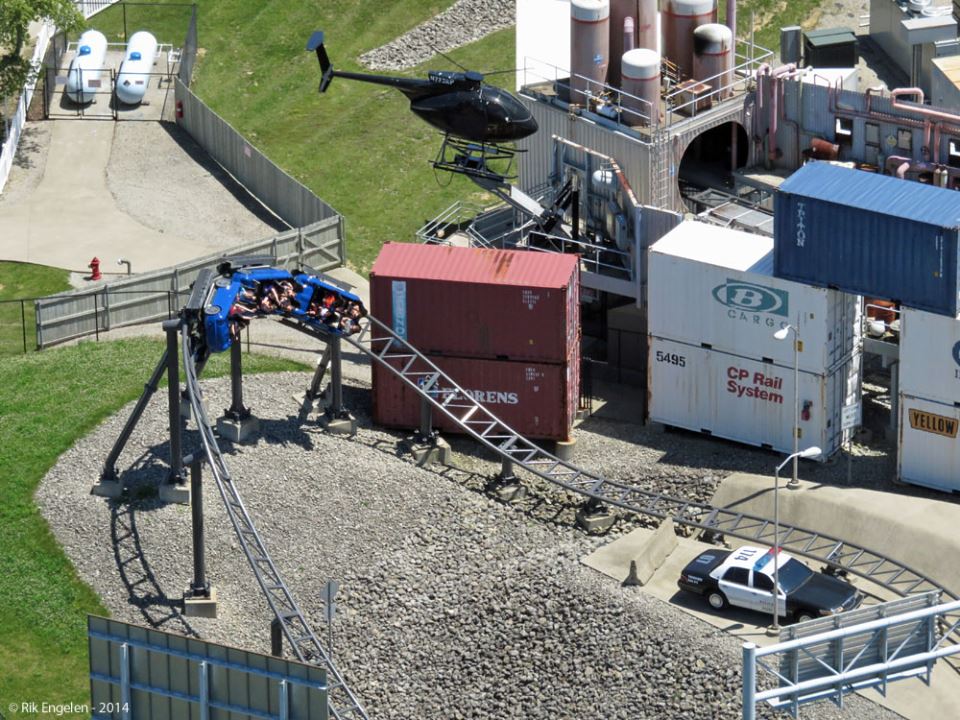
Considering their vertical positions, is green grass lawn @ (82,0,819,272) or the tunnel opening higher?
the tunnel opening

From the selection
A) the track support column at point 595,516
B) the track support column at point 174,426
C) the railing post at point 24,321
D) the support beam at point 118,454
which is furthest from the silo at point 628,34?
the railing post at point 24,321

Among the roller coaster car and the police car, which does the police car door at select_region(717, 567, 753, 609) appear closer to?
the police car

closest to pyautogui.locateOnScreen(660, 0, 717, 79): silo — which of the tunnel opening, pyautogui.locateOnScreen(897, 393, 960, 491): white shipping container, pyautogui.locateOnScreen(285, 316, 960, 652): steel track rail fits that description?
the tunnel opening

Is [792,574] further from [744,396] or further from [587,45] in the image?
[587,45]

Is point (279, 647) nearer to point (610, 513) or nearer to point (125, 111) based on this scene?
point (610, 513)

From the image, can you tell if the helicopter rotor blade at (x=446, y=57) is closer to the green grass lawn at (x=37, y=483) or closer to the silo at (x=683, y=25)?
the silo at (x=683, y=25)
